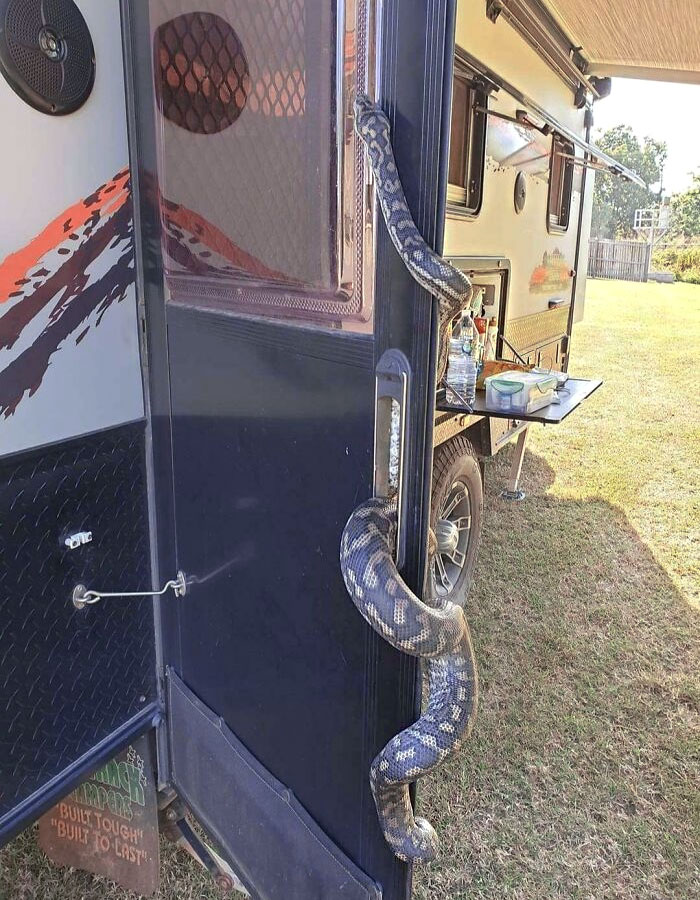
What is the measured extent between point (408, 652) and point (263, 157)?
1.02 m

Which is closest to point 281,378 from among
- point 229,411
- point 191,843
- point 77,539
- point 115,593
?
point 229,411

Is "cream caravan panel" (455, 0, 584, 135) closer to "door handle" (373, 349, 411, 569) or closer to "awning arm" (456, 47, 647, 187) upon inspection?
"awning arm" (456, 47, 647, 187)

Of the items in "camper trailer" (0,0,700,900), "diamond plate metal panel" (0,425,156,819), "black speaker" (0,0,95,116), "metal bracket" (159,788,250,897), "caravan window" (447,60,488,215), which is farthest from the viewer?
"caravan window" (447,60,488,215)

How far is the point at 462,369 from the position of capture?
3.46 m

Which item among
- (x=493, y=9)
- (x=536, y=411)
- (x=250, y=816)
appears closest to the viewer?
(x=250, y=816)

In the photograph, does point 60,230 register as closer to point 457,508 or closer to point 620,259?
point 457,508

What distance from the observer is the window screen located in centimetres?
126

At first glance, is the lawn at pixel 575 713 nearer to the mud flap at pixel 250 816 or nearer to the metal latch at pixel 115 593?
the mud flap at pixel 250 816

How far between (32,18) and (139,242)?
51 cm

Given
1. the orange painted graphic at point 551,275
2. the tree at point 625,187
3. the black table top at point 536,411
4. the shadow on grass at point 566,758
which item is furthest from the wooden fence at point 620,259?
the shadow on grass at point 566,758

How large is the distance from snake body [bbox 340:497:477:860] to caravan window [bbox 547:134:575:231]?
13.3 ft

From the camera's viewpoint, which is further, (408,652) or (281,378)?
Result: (281,378)

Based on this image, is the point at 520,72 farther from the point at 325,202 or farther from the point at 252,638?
the point at 252,638

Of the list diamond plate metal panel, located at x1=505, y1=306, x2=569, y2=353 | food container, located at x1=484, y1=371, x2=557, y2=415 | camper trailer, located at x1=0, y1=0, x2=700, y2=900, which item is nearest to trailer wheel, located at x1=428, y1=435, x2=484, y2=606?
food container, located at x1=484, y1=371, x2=557, y2=415
